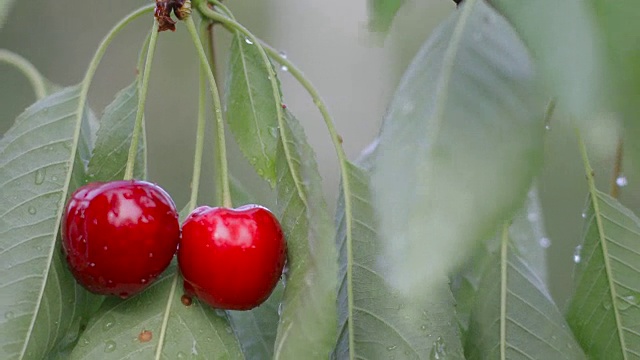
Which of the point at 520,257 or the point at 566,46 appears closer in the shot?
the point at 566,46

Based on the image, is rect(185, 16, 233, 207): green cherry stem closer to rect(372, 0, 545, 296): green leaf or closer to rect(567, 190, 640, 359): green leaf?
rect(372, 0, 545, 296): green leaf

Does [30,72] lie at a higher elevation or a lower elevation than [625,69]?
lower

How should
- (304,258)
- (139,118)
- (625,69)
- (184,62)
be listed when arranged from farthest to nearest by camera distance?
1. (184,62)
2. (139,118)
3. (304,258)
4. (625,69)

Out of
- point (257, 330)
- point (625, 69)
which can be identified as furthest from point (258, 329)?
point (625, 69)

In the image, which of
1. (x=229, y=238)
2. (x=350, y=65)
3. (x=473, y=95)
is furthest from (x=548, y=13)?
(x=350, y=65)

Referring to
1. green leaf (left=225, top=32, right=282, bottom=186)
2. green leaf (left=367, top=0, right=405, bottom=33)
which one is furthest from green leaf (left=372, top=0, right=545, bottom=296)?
green leaf (left=225, top=32, right=282, bottom=186)

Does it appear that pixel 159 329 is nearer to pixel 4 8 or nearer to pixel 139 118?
pixel 139 118

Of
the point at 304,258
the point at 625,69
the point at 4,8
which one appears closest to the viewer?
the point at 625,69
